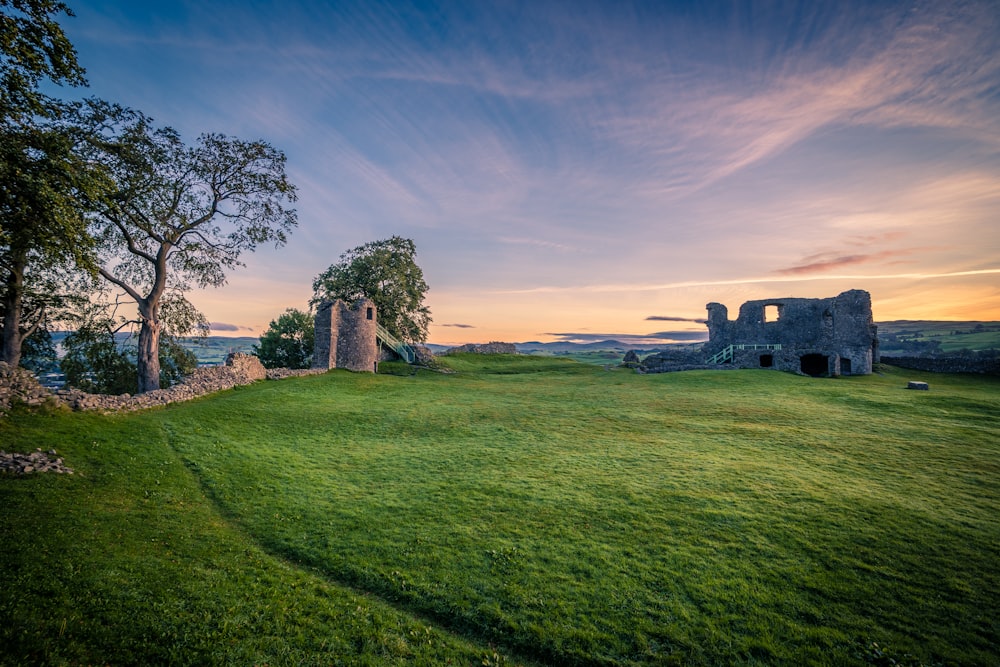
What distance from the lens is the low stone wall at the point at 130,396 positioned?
627 inches

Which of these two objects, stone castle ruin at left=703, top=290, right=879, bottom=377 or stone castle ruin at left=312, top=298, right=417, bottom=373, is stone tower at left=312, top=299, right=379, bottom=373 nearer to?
stone castle ruin at left=312, top=298, right=417, bottom=373

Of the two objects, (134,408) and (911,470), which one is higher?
(134,408)

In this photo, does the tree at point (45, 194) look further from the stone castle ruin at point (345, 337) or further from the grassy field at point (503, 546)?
the stone castle ruin at point (345, 337)

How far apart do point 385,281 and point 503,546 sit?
145 ft

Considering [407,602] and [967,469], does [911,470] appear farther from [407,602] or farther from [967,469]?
[407,602]

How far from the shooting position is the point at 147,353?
29188 millimetres

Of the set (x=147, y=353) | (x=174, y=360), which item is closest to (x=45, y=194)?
(x=147, y=353)

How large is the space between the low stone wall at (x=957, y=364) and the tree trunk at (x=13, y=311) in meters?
72.9

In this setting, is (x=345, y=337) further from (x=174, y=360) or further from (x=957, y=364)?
(x=957, y=364)

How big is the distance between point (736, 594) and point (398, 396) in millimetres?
23036

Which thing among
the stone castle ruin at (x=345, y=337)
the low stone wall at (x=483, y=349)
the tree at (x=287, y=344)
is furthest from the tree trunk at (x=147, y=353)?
the low stone wall at (x=483, y=349)

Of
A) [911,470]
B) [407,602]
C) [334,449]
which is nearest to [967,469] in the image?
[911,470]

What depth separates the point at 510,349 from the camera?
61094 millimetres

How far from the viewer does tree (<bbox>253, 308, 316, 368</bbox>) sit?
5206 centimetres
